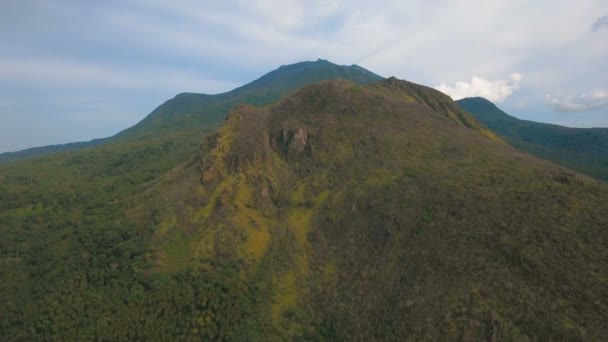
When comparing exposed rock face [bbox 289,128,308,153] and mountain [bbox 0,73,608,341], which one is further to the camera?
exposed rock face [bbox 289,128,308,153]

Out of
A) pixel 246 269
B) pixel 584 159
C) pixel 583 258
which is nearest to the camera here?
pixel 583 258

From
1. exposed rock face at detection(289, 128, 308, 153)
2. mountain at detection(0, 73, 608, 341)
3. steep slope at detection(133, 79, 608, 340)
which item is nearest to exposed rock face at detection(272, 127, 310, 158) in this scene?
exposed rock face at detection(289, 128, 308, 153)

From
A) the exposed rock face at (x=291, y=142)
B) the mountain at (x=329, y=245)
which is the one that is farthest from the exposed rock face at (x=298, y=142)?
the mountain at (x=329, y=245)

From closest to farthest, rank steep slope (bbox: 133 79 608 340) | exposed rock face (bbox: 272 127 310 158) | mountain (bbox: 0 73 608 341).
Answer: steep slope (bbox: 133 79 608 340), mountain (bbox: 0 73 608 341), exposed rock face (bbox: 272 127 310 158)

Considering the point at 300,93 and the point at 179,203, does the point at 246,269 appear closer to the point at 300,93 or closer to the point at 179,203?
the point at 179,203

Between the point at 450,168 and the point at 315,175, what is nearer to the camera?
the point at 450,168

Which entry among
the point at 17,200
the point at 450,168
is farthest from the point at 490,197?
the point at 17,200

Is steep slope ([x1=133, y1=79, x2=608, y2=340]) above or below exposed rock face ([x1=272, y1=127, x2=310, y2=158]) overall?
below

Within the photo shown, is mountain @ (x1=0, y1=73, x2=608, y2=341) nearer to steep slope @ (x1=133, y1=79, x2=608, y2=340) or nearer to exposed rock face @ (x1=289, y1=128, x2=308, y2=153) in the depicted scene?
steep slope @ (x1=133, y1=79, x2=608, y2=340)

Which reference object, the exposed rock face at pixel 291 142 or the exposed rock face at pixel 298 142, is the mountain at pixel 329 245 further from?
the exposed rock face at pixel 298 142
